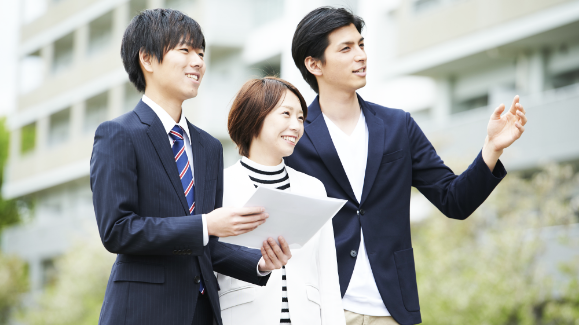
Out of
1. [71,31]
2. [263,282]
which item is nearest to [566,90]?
[263,282]

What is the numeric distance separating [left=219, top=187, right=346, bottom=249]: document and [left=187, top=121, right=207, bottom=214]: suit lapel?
19cm

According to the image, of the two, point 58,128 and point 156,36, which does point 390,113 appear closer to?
point 156,36

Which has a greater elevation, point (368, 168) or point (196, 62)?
point (196, 62)

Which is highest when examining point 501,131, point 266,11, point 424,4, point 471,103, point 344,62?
point 266,11

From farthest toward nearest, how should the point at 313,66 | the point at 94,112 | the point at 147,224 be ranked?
the point at 94,112, the point at 313,66, the point at 147,224

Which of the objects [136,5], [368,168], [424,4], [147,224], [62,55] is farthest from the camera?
[62,55]

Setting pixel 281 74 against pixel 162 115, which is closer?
pixel 162 115

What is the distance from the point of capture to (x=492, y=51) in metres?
13.4

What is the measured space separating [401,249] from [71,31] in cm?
2304

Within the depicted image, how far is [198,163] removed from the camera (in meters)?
2.59

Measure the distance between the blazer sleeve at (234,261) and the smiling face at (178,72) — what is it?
397mm

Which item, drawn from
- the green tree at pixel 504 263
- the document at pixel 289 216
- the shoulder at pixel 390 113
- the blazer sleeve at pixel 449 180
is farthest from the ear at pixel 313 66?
the green tree at pixel 504 263

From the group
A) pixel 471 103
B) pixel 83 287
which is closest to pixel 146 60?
pixel 471 103

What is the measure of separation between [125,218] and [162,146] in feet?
1.15
